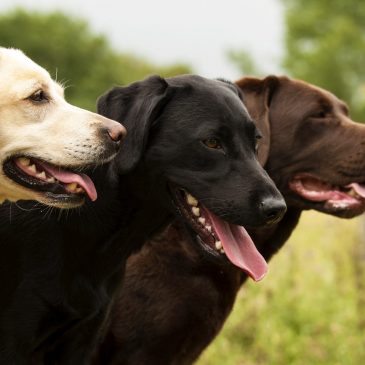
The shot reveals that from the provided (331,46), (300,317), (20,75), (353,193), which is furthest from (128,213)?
(331,46)

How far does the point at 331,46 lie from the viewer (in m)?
35.4

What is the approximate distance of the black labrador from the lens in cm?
390

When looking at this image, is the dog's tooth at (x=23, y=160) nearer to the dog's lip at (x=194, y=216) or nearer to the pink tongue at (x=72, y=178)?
the pink tongue at (x=72, y=178)

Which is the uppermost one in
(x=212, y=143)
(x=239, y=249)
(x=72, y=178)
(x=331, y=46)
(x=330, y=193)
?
(x=212, y=143)

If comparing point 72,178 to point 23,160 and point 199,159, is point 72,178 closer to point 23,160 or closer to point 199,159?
point 23,160

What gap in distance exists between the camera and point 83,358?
161 inches

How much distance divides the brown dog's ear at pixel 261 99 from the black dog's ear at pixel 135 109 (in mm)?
976

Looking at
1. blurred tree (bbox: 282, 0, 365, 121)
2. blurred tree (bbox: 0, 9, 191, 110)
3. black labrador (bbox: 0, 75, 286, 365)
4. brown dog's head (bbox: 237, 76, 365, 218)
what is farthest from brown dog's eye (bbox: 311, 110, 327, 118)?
blurred tree (bbox: 0, 9, 191, 110)

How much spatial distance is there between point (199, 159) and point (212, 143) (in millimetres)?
108

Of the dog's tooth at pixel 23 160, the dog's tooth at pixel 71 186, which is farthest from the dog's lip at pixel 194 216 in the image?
the dog's tooth at pixel 23 160

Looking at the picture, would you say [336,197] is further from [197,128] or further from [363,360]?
[363,360]

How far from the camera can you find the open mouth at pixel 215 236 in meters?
3.96

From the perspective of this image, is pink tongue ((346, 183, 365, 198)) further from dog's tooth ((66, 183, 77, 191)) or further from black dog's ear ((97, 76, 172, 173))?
dog's tooth ((66, 183, 77, 191))

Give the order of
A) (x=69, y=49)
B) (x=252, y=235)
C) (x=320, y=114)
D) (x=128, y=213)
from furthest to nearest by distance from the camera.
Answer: (x=69, y=49) → (x=320, y=114) → (x=252, y=235) → (x=128, y=213)
